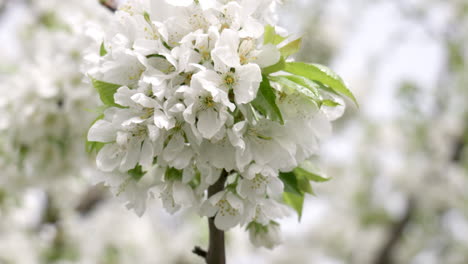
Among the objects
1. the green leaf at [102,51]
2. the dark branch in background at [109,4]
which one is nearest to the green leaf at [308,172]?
the green leaf at [102,51]

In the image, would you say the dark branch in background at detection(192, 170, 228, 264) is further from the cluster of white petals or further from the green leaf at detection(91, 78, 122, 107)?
the green leaf at detection(91, 78, 122, 107)

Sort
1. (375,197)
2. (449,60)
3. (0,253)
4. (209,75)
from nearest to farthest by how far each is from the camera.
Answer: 1. (209,75)
2. (0,253)
3. (449,60)
4. (375,197)

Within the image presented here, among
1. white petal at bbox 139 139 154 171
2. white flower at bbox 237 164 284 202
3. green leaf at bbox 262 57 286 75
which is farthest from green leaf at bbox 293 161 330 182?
white petal at bbox 139 139 154 171

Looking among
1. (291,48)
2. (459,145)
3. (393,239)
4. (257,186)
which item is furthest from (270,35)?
(459,145)

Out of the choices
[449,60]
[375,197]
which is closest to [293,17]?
[449,60]

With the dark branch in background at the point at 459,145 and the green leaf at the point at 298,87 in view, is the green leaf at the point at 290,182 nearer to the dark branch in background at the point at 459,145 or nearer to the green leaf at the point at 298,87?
the green leaf at the point at 298,87

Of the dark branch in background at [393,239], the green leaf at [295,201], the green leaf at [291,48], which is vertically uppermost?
the green leaf at [291,48]

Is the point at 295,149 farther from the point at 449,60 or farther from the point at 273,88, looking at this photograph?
the point at 449,60

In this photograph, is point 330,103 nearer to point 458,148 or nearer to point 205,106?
point 205,106
